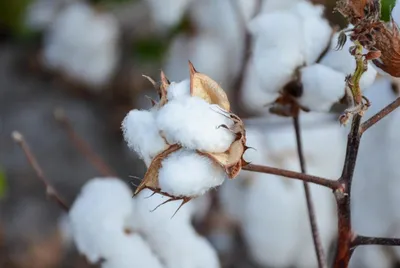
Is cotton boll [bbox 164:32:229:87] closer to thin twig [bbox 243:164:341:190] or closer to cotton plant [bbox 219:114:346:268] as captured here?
cotton plant [bbox 219:114:346:268]

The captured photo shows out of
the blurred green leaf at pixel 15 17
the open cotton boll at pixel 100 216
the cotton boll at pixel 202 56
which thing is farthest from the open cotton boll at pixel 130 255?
the blurred green leaf at pixel 15 17

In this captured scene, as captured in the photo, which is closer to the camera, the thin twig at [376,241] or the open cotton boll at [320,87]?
Answer: the thin twig at [376,241]

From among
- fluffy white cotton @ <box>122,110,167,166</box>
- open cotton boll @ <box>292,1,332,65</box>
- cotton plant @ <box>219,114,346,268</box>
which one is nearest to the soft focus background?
cotton plant @ <box>219,114,346,268</box>

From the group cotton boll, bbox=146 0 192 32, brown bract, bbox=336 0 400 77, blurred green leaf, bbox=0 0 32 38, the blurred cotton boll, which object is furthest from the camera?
blurred green leaf, bbox=0 0 32 38

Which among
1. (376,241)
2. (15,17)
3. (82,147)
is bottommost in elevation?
(15,17)

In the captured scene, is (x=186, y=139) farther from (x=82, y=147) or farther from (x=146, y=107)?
(x=146, y=107)

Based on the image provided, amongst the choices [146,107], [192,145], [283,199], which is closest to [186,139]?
[192,145]

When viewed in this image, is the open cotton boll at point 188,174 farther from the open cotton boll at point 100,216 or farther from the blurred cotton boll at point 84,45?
the blurred cotton boll at point 84,45
